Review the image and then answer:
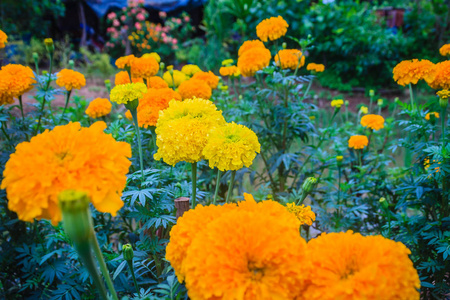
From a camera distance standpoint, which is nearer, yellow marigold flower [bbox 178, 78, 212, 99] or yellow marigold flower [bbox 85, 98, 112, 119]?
yellow marigold flower [bbox 178, 78, 212, 99]

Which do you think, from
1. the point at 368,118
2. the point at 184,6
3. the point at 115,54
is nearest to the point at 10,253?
the point at 368,118

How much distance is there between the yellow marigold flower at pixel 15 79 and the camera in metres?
1.49

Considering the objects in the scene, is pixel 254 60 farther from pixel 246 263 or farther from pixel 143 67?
pixel 246 263

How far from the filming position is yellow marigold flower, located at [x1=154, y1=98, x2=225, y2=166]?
0.97 meters

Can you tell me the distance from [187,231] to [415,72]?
1.52 meters

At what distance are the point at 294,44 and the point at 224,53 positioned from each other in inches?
77.3

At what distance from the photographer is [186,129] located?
0.97 meters

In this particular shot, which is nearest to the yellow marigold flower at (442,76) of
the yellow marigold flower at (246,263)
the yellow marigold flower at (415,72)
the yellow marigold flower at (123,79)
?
the yellow marigold flower at (415,72)

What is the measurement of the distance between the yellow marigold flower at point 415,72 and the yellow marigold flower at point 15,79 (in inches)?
75.8

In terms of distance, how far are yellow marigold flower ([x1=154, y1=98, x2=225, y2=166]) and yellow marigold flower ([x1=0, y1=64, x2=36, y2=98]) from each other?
3.00 feet

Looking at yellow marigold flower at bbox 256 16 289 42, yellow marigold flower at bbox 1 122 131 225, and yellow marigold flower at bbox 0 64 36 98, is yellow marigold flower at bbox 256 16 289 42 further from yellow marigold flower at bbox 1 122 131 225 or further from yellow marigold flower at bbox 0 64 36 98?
yellow marigold flower at bbox 1 122 131 225

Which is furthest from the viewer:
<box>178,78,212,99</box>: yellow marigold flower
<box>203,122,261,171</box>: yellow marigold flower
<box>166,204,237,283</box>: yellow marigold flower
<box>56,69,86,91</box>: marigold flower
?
<box>56,69,86,91</box>: marigold flower

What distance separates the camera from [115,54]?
903 centimetres

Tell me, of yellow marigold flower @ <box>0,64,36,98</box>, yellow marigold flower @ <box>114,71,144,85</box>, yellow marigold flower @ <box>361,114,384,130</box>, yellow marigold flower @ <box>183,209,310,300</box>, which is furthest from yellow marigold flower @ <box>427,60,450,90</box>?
yellow marigold flower @ <box>0,64,36,98</box>
